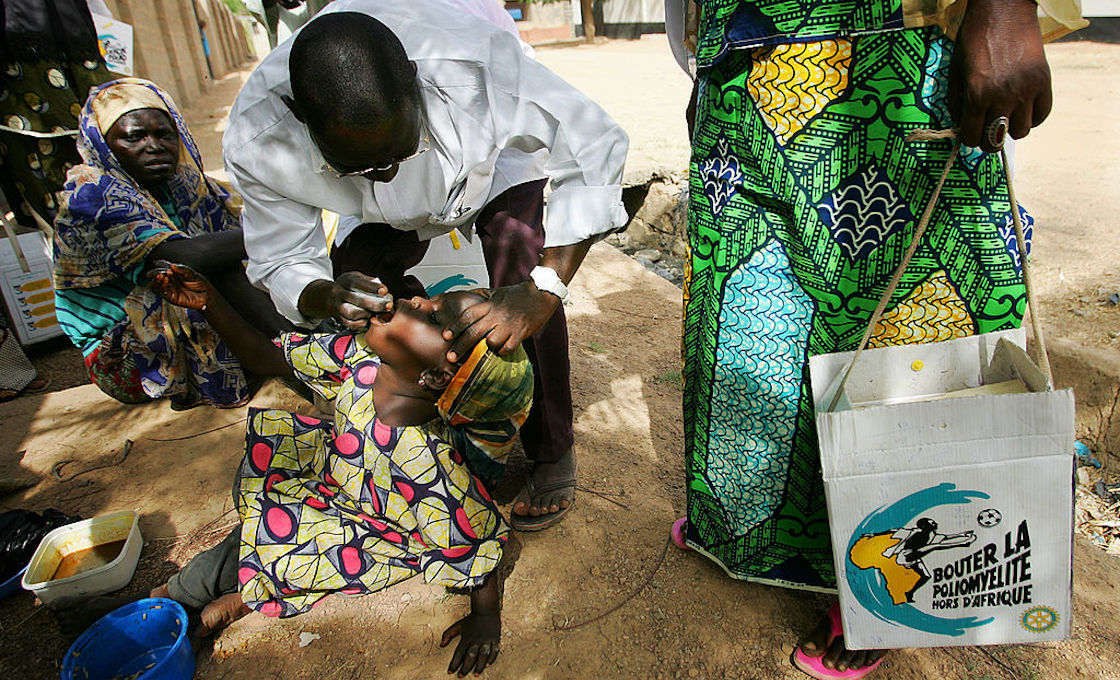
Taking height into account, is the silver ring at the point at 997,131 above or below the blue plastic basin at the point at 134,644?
above

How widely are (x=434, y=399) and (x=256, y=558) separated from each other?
2.29 ft

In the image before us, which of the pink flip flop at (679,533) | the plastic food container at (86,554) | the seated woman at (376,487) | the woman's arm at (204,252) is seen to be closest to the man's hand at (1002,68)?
the seated woman at (376,487)

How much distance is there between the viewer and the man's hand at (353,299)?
164 cm

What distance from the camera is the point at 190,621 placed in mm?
1896

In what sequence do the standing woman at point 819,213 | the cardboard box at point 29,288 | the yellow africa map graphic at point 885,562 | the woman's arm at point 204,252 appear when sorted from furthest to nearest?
the cardboard box at point 29,288 < the woman's arm at point 204,252 < the yellow africa map graphic at point 885,562 < the standing woman at point 819,213

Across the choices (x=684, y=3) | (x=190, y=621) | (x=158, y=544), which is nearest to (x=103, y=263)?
(x=158, y=544)

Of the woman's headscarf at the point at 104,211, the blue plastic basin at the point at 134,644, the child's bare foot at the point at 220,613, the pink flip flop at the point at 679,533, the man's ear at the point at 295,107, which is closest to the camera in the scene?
the man's ear at the point at 295,107

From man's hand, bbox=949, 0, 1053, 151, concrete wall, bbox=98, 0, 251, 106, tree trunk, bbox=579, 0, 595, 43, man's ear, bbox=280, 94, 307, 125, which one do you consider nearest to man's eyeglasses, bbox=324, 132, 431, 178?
man's ear, bbox=280, 94, 307, 125

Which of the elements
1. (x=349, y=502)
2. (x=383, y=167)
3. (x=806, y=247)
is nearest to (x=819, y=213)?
(x=806, y=247)

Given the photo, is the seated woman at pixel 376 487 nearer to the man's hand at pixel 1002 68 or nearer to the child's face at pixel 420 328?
the child's face at pixel 420 328

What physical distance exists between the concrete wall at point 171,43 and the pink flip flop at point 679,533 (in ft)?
25.4

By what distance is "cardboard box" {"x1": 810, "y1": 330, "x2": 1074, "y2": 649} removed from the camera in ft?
3.68

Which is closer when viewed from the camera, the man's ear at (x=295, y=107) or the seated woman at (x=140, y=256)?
the man's ear at (x=295, y=107)

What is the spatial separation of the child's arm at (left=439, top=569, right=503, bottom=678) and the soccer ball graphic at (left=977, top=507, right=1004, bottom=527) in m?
1.19
